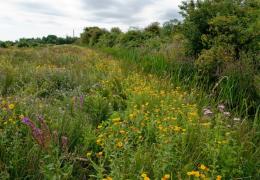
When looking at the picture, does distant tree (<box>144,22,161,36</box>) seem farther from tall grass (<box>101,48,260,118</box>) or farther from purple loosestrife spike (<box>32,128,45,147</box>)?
purple loosestrife spike (<box>32,128,45,147</box>)

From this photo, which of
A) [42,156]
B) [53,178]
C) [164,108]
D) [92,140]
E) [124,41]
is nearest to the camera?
[53,178]

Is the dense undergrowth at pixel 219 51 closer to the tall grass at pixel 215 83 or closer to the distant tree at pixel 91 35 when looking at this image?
the tall grass at pixel 215 83

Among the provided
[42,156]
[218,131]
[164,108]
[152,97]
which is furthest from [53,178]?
[152,97]

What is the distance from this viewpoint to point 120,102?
15.2 feet

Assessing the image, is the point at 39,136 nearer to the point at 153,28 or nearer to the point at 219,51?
the point at 219,51

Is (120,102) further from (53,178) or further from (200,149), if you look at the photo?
(53,178)

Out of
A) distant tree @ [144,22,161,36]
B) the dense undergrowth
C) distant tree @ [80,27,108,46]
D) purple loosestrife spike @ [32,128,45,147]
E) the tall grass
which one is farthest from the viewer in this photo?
distant tree @ [80,27,108,46]

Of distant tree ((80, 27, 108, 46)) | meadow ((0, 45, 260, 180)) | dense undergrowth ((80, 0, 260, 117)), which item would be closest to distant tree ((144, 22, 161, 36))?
distant tree ((80, 27, 108, 46))

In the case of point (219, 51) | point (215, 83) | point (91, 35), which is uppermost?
point (91, 35)

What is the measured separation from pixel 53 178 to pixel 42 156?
45 centimetres

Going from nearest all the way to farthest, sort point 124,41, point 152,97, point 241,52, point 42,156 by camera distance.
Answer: point 42,156 → point 152,97 → point 241,52 → point 124,41

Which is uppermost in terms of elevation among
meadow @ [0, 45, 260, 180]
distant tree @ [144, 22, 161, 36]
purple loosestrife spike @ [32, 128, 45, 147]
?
distant tree @ [144, 22, 161, 36]

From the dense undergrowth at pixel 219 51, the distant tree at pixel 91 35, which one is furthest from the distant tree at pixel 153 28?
the dense undergrowth at pixel 219 51

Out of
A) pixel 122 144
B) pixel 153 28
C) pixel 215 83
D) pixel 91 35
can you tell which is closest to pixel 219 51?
pixel 215 83
